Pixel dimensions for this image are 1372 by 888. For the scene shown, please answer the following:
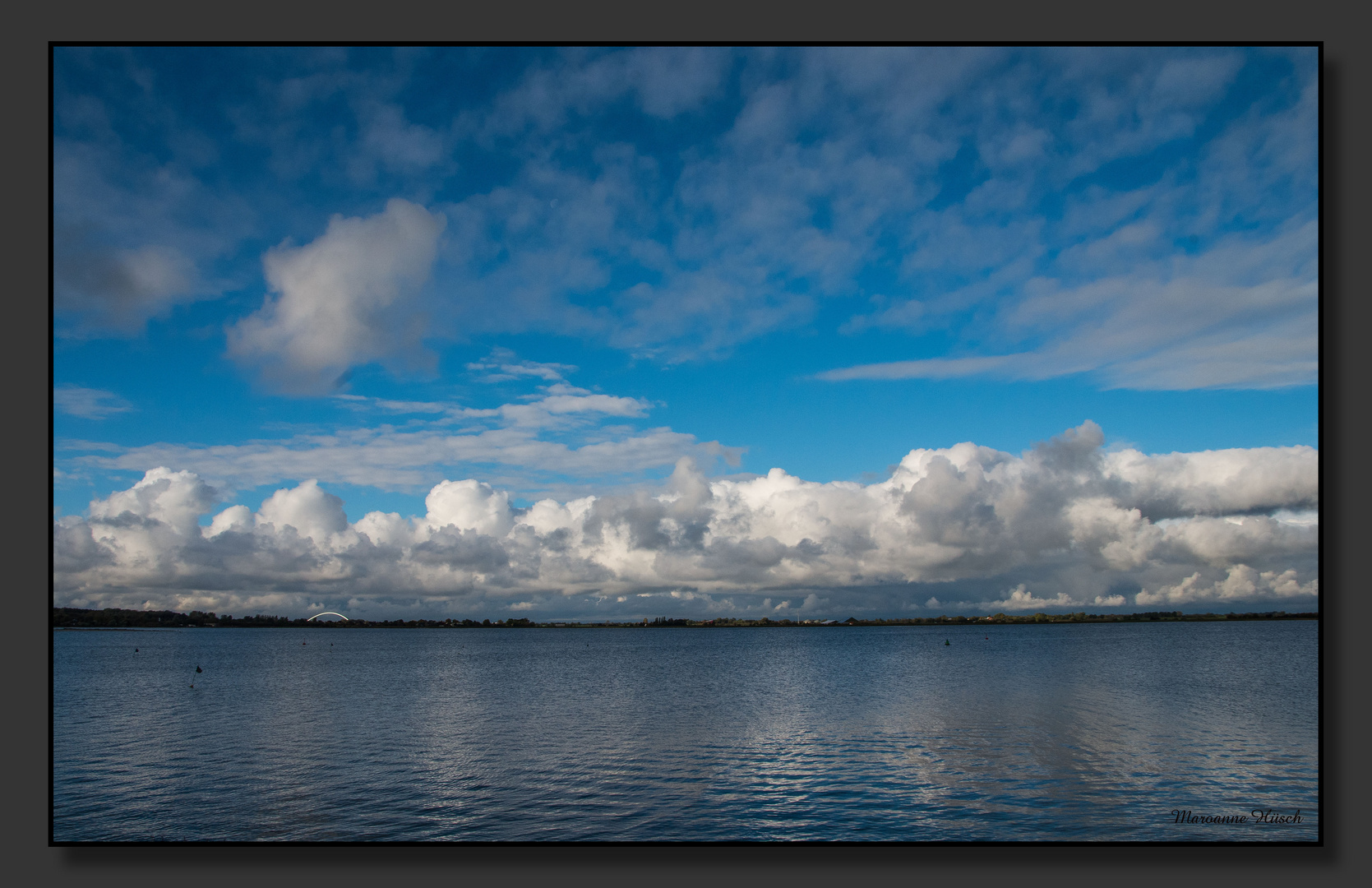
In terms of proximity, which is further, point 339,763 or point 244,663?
point 244,663

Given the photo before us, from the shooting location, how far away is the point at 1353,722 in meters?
12.2

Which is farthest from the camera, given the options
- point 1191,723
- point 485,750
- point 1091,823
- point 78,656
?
point 78,656

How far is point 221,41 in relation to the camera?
12562mm

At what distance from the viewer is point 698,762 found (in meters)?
27.2

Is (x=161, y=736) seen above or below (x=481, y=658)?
above

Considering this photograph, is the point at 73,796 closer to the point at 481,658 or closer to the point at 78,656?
the point at 481,658

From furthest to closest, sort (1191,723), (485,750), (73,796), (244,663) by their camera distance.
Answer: (244,663)
(1191,723)
(485,750)
(73,796)

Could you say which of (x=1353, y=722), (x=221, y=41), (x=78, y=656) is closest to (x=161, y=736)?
(x=221, y=41)

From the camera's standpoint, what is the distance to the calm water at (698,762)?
19.3m

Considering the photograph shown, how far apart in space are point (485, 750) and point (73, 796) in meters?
13.9

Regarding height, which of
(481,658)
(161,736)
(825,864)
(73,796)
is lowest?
(481,658)

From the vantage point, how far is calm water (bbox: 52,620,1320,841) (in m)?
19.3

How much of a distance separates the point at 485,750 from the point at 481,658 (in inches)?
3838

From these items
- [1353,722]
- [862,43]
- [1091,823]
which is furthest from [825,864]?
[862,43]
